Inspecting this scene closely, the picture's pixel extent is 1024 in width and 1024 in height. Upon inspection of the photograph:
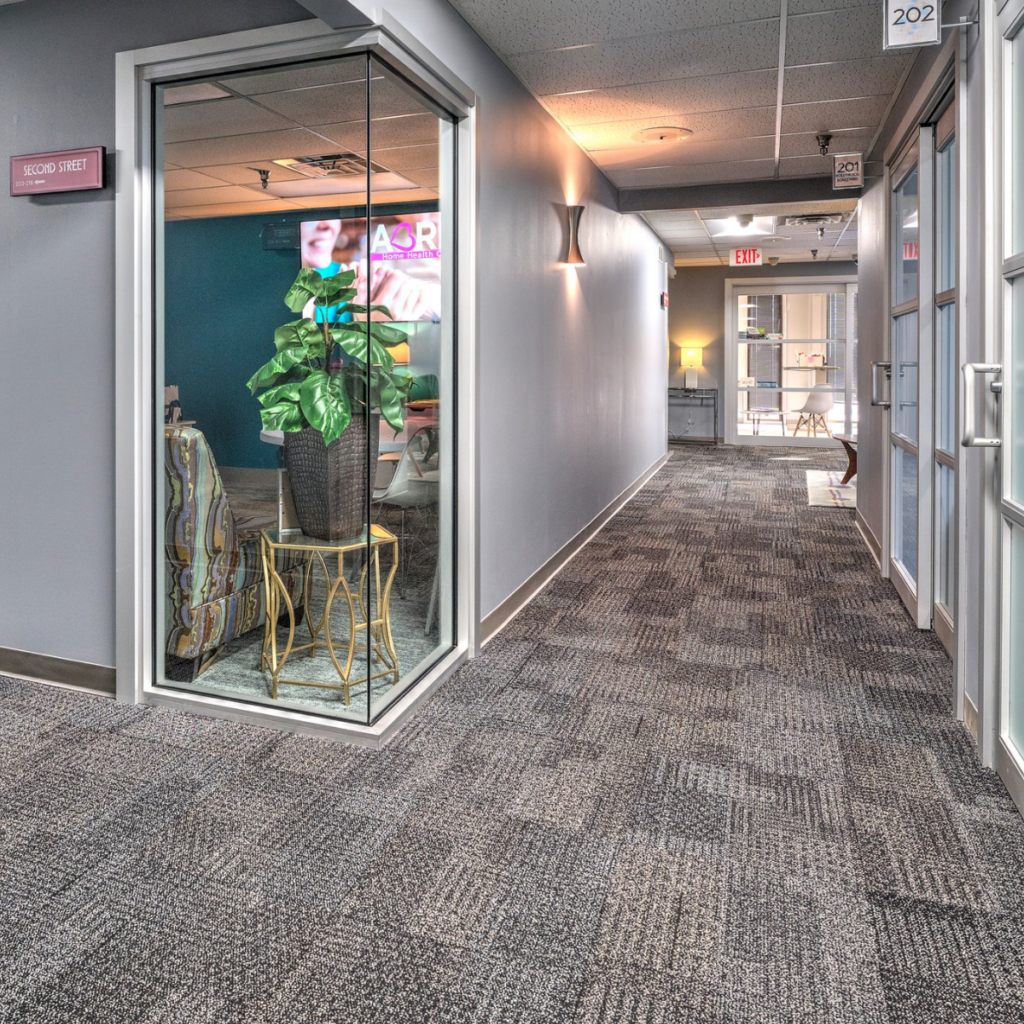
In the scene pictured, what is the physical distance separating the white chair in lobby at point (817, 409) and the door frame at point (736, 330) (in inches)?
5.5

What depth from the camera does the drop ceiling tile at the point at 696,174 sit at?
4.03 metres

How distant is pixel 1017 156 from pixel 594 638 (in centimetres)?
162

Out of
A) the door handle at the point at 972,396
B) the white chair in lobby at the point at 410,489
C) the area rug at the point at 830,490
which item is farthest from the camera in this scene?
the area rug at the point at 830,490

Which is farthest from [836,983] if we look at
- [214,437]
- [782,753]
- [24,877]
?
[214,437]

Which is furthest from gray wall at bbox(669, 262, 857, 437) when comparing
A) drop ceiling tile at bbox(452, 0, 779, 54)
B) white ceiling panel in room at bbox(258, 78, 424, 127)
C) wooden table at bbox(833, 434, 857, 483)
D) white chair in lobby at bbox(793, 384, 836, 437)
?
white ceiling panel in room at bbox(258, 78, 424, 127)

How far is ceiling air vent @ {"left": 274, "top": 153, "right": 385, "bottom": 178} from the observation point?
176 cm

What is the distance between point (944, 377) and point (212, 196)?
6.71 ft

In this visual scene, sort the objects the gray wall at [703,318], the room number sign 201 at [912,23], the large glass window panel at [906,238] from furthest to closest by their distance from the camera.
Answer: the gray wall at [703,318] → the large glass window panel at [906,238] → the room number sign 201 at [912,23]

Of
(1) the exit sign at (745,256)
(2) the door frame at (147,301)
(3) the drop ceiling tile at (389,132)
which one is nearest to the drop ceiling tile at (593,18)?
(2) the door frame at (147,301)

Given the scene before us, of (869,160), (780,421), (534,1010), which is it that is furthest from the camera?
(780,421)

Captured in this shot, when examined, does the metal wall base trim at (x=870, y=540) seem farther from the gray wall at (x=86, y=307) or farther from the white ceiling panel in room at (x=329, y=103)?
the white ceiling panel in room at (x=329, y=103)

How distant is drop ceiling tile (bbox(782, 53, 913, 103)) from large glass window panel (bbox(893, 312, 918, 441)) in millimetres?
757

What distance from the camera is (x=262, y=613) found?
6.52ft

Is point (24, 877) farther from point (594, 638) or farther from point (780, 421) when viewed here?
point (780, 421)
